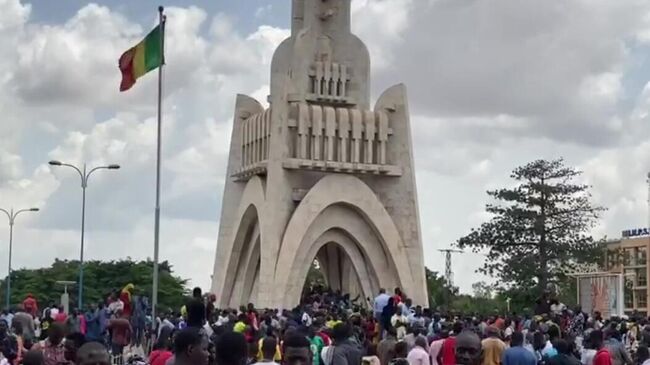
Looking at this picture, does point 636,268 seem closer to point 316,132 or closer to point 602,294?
point 602,294

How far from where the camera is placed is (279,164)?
147 ft

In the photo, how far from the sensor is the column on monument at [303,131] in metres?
44.8

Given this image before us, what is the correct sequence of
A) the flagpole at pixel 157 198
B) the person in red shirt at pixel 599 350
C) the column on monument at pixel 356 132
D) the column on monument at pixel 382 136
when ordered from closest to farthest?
the person in red shirt at pixel 599 350, the flagpole at pixel 157 198, the column on monument at pixel 356 132, the column on monument at pixel 382 136

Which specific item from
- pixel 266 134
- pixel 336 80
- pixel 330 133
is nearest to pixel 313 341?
pixel 330 133

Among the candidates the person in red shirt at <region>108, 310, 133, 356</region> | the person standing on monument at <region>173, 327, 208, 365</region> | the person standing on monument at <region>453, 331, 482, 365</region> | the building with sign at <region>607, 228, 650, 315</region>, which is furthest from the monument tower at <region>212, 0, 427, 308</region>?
the building with sign at <region>607, 228, 650, 315</region>

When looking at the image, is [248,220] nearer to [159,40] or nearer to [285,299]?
[285,299]

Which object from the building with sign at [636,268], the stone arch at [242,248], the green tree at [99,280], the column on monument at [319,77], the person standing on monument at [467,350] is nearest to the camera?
the person standing on monument at [467,350]

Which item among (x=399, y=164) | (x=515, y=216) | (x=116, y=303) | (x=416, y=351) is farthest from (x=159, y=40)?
(x=515, y=216)

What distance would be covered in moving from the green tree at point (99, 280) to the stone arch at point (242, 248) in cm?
3573

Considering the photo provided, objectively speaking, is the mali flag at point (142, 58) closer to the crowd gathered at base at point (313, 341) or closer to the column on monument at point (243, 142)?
the crowd gathered at base at point (313, 341)

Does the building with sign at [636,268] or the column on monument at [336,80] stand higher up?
the column on monument at [336,80]

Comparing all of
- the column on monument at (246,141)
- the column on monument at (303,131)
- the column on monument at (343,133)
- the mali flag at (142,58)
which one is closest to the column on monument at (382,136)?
the column on monument at (343,133)

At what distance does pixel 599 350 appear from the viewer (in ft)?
53.5

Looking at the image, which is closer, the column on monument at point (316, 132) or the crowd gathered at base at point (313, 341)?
the crowd gathered at base at point (313, 341)
